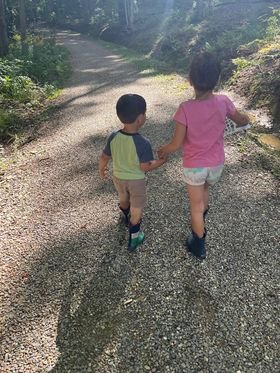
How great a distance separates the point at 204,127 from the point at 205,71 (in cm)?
42

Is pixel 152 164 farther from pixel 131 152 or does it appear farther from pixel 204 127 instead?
pixel 204 127

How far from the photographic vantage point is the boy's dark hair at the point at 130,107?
8.31 feet

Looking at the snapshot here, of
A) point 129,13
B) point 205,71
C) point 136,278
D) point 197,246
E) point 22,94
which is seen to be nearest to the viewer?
point 205,71

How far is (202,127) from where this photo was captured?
254 centimetres

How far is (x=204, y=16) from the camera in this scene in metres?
18.8

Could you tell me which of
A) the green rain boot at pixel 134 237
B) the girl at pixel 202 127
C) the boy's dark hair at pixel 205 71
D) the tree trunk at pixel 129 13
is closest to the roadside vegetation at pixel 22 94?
the green rain boot at pixel 134 237

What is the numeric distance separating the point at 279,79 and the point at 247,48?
13.0 feet

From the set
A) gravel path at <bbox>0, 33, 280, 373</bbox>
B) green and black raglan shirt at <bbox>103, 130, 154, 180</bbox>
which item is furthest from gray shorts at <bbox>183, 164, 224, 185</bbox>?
gravel path at <bbox>0, 33, 280, 373</bbox>

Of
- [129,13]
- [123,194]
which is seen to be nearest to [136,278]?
[123,194]

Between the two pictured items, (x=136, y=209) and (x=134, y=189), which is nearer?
(x=134, y=189)

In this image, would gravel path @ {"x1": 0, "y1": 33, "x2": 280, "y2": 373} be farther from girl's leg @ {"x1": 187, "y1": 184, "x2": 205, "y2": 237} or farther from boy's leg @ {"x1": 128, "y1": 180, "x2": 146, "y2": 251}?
girl's leg @ {"x1": 187, "y1": 184, "x2": 205, "y2": 237}

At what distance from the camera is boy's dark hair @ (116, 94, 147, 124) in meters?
2.53

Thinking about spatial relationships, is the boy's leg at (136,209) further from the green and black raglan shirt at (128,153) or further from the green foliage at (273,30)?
the green foliage at (273,30)

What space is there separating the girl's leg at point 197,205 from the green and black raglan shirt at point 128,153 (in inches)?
18.1
